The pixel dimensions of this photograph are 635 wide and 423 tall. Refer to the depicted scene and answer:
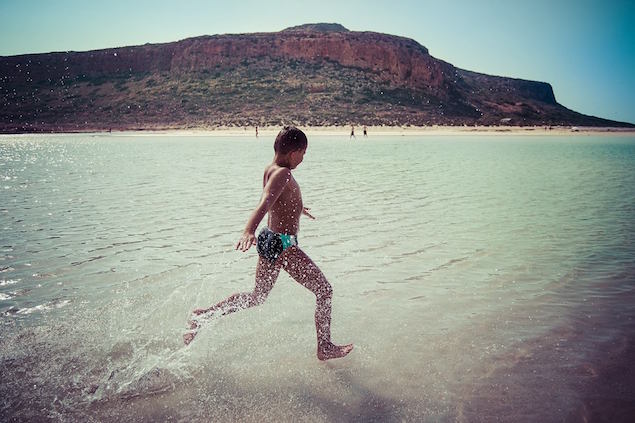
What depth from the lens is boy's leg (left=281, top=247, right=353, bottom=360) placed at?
2967mm

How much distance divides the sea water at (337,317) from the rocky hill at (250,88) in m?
42.6

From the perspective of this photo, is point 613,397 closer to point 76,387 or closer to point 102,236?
point 76,387

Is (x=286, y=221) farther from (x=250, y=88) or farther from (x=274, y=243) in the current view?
(x=250, y=88)

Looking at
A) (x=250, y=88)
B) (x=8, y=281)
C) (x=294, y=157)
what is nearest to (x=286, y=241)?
(x=294, y=157)

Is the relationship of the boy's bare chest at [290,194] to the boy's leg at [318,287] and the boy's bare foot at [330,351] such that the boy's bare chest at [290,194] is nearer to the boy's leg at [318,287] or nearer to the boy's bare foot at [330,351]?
the boy's leg at [318,287]

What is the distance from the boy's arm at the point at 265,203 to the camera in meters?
2.72

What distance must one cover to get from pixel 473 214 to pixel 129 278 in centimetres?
616

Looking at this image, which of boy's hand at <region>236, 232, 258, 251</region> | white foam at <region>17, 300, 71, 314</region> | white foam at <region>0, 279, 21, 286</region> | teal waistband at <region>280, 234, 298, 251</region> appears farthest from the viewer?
white foam at <region>0, 279, 21, 286</region>

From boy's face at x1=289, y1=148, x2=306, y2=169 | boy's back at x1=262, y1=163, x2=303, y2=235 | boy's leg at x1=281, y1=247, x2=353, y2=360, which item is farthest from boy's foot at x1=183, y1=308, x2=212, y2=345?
boy's face at x1=289, y1=148, x2=306, y2=169

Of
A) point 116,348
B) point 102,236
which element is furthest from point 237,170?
point 116,348

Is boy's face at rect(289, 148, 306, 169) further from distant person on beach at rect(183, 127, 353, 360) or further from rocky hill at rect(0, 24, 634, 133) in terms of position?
rocky hill at rect(0, 24, 634, 133)

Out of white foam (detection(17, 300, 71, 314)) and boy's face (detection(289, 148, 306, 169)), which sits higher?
boy's face (detection(289, 148, 306, 169))

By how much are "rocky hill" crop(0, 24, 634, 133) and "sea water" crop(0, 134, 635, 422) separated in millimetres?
42593

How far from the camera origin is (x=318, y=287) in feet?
9.95
